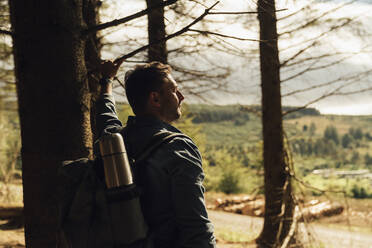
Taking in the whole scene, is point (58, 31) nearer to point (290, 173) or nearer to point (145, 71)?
point (145, 71)

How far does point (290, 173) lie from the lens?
712 centimetres

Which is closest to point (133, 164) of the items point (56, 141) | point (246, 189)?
point (56, 141)

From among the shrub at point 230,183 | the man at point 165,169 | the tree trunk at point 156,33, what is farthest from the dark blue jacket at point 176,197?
the shrub at point 230,183

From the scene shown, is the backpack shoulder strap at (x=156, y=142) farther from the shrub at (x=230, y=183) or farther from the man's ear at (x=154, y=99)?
the shrub at (x=230, y=183)

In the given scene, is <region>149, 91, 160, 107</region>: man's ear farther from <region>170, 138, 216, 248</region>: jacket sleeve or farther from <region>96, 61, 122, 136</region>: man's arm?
<region>96, 61, 122, 136</region>: man's arm

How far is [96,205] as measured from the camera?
1.57 metres

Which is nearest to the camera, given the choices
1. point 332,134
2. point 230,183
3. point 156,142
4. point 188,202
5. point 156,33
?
point 188,202

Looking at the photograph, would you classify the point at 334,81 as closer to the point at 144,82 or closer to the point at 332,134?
the point at 144,82

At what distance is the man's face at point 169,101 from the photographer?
1721 mm

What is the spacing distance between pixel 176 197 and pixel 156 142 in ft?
0.77

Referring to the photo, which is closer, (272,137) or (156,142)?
(156,142)

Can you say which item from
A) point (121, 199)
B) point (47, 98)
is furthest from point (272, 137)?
point (121, 199)

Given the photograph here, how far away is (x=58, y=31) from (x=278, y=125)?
588 centimetres

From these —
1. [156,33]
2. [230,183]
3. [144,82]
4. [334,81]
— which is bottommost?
[230,183]
